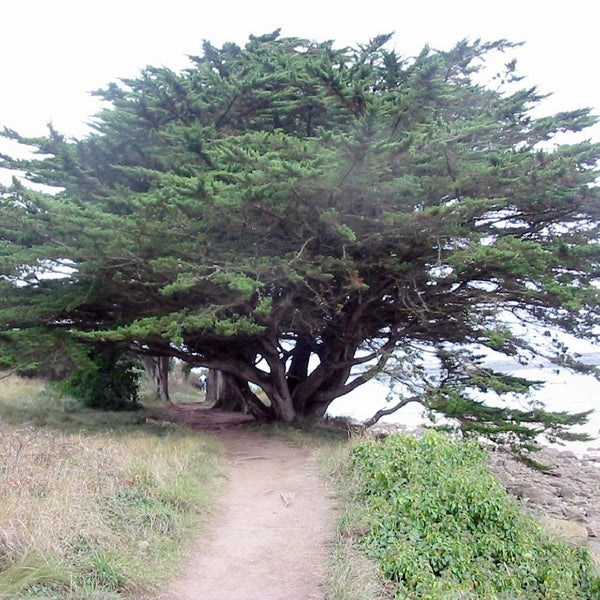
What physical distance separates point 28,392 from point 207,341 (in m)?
9.28

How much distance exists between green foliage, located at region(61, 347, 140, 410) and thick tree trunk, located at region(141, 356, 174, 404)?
395cm

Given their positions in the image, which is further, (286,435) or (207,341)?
(207,341)

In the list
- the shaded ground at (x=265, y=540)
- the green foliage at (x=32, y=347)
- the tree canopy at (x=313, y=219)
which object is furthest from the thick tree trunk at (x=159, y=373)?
the shaded ground at (x=265, y=540)

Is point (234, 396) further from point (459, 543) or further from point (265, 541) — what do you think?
point (459, 543)

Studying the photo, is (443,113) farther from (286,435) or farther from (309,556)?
(309,556)

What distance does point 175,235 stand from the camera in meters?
9.54

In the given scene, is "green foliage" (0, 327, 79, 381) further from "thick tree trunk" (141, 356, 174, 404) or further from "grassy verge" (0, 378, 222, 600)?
"thick tree trunk" (141, 356, 174, 404)

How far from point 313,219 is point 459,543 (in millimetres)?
Answer: 6337

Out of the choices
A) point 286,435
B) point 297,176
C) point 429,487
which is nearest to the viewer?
point 429,487

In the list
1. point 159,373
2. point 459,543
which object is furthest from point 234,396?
point 459,543

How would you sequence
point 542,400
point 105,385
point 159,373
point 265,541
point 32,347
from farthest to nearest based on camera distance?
point 159,373 → point 542,400 → point 105,385 → point 32,347 → point 265,541

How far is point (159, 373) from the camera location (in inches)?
831

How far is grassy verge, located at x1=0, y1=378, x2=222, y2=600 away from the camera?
3.60 metres

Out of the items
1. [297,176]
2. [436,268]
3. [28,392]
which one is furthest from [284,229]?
[28,392]
